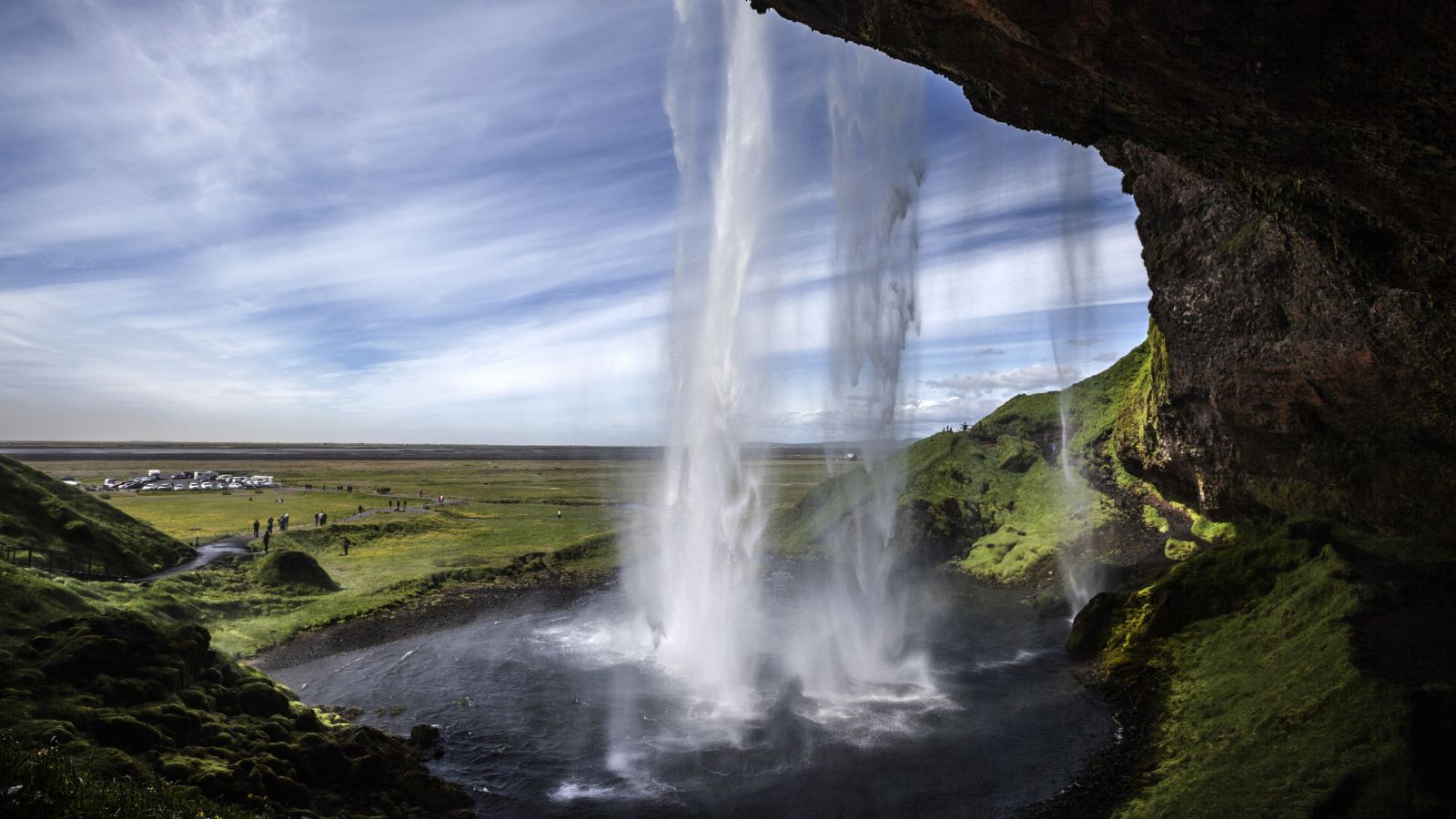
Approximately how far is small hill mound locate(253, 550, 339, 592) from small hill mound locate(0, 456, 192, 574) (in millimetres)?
6044

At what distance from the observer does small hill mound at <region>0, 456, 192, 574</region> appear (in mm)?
35812

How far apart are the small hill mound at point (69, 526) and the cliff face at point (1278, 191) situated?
46109 millimetres

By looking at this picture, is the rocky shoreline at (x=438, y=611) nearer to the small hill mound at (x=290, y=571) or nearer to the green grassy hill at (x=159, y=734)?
the small hill mound at (x=290, y=571)

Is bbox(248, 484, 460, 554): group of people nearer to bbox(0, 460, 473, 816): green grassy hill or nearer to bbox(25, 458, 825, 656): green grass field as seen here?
bbox(25, 458, 825, 656): green grass field

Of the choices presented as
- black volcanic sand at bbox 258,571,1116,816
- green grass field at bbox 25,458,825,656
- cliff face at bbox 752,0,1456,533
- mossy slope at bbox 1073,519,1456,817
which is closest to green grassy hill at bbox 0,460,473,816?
black volcanic sand at bbox 258,571,1116,816

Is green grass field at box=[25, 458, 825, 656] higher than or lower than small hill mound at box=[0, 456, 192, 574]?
lower

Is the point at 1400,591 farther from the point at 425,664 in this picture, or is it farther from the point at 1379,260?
the point at 425,664

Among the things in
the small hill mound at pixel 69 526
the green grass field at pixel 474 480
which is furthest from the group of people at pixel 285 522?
the green grass field at pixel 474 480

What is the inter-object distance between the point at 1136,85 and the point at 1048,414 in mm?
52749

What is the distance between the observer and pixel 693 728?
2333 centimetres

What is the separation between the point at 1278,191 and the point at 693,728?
72.9 ft

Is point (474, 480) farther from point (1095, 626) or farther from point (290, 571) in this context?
point (1095, 626)

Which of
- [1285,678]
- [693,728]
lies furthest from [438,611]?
[1285,678]

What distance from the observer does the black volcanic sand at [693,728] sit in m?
18.7
